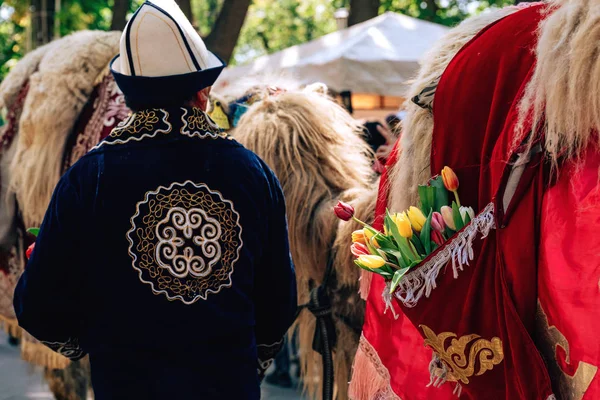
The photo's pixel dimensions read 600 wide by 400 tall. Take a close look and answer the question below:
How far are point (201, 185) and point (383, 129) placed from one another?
2120mm

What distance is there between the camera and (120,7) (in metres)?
8.43

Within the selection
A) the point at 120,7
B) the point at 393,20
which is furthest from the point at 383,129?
the point at 120,7

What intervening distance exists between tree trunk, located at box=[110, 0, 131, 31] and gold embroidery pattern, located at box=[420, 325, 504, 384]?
Answer: 7.42m

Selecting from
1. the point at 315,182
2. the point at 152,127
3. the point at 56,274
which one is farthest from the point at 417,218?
the point at 315,182

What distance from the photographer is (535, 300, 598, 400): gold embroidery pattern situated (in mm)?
1396

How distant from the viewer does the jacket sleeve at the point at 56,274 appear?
6.42 ft

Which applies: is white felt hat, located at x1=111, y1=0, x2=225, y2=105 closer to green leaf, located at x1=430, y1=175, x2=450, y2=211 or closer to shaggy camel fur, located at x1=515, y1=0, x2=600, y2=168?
green leaf, located at x1=430, y1=175, x2=450, y2=211

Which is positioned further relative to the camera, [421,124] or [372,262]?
[421,124]

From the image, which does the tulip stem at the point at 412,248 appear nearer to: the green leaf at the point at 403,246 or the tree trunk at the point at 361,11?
the green leaf at the point at 403,246

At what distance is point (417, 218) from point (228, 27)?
7.30m

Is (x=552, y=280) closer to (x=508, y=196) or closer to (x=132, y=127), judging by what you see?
(x=508, y=196)

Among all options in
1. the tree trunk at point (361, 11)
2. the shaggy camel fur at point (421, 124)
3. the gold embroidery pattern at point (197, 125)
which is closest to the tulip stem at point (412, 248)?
the shaggy camel fur at point (421, 124)

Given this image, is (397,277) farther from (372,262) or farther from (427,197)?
(427,197)

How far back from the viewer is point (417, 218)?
169 centimetres
